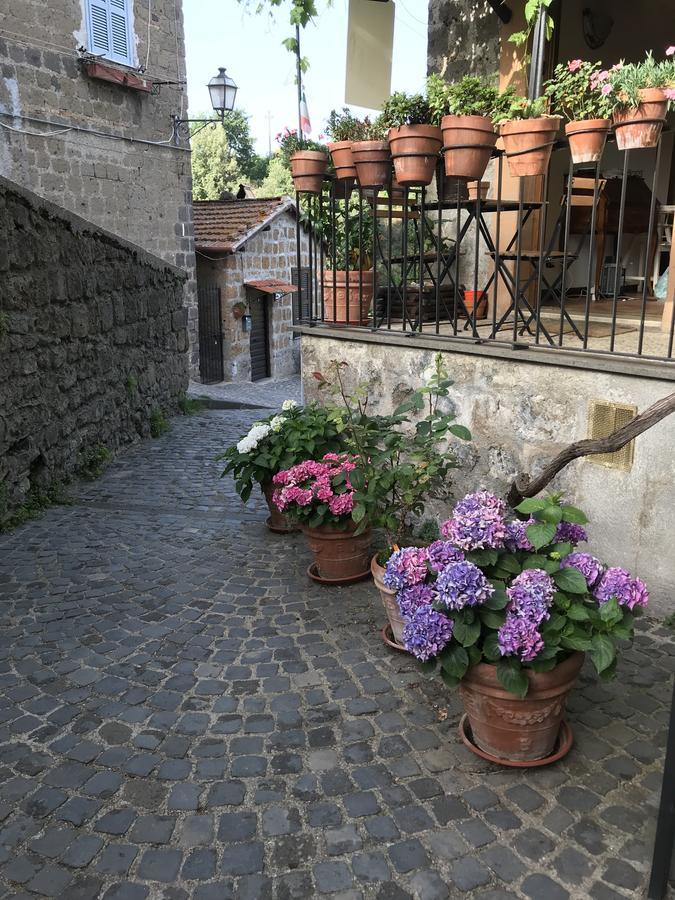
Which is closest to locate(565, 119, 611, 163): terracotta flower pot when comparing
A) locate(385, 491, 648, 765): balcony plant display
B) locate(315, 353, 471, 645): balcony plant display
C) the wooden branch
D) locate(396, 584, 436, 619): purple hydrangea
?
locate(315, 353, 471, 645): balcony plant display

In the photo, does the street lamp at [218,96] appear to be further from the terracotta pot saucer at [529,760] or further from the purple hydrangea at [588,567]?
the terracotta pot saucer at [529,760]

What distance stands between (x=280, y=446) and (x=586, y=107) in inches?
99.7

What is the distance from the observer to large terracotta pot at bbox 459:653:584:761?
2.43 meters

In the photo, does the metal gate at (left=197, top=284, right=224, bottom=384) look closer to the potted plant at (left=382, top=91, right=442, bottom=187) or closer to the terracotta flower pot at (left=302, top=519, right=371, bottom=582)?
the potted plant at (left=382, top=91, right=442, bottom=187)

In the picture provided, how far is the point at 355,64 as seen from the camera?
577 centimetres

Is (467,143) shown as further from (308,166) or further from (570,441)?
(570,441)

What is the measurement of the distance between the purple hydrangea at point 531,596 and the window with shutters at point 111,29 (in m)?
10.3

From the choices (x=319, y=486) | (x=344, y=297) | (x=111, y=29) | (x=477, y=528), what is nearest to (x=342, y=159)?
(x=344, y=297)

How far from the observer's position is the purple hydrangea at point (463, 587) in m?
2.37

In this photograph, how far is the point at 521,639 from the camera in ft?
7.64

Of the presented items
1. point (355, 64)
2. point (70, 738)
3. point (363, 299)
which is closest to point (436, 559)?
point (70, 738)

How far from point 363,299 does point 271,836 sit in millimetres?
3821

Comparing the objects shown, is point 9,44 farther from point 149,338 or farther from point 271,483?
point 271,483

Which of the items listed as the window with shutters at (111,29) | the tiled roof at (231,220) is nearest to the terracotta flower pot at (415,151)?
the window with shutters at (111,29)
